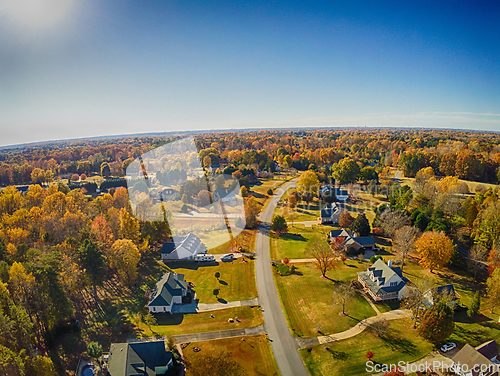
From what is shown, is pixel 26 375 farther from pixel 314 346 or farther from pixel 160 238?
pixel 160 238

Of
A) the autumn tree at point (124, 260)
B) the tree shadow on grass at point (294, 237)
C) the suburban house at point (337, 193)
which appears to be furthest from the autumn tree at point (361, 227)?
the autumn tree at point (124, 260)

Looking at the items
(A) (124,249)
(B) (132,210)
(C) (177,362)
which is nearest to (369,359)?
(C) (177,362)

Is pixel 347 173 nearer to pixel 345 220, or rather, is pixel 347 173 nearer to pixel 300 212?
pixel 300 212

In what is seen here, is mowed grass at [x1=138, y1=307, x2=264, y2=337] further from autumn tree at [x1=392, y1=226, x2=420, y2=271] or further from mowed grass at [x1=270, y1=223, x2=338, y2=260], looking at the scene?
autumn tree at [x1=392, y1=226, x2=420, y2=271]

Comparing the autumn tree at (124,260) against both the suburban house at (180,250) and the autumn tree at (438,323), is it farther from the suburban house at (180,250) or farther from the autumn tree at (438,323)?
the autumn tree at (438,323)

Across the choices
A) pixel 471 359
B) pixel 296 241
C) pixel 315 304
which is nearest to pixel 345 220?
pixel 296 241

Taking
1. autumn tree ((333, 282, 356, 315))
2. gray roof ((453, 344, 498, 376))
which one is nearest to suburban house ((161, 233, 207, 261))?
autumn tree ((333, 282, 356, 315))
